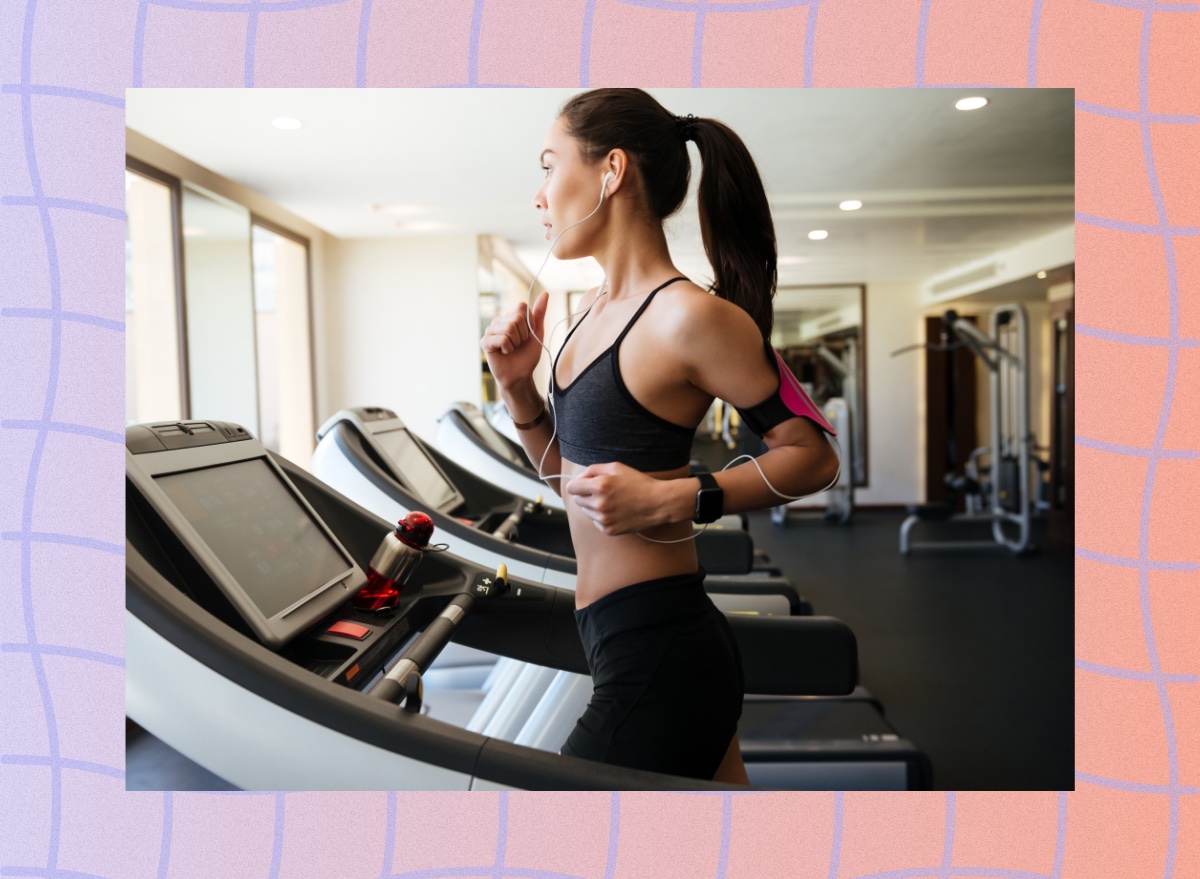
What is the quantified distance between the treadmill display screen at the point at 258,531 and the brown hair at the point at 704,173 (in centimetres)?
60

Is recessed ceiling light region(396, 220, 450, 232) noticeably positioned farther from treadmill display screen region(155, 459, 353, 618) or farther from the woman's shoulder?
the woman's shoulder

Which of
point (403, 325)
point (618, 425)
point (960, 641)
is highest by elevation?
point (403, 325)

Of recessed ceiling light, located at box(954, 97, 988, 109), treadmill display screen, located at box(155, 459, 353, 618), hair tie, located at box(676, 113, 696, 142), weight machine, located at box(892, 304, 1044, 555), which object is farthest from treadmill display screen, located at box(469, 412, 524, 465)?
weight machine, located at box(892, 304, 1044, 555)

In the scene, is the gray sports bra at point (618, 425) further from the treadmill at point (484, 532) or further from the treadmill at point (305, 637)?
the treadmill at point (484, 532)

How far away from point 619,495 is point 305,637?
0.43 m

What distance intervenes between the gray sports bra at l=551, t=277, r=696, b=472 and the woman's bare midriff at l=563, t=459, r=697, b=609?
25mm

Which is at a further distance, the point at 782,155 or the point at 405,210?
the point at 405,210

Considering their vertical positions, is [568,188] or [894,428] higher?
[568,188]

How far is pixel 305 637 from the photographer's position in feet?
3.33

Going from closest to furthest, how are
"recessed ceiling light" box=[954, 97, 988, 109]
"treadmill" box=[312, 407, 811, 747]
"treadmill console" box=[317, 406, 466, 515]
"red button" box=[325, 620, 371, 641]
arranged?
"red button" box=[325, 620, 371, 641]
"recessed ceiling light" box=[954, 97, 988, 109]
"treadmill" box=[312, 407, 811, 747]
"treadmill console" box=[317, 406, 466, 515]

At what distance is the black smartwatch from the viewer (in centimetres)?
90

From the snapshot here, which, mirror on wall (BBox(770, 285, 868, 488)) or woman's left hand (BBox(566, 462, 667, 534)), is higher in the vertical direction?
mirror on wall (BBox(770, 285, 868, 488))

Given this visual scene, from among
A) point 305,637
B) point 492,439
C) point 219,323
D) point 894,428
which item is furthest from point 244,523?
point 894,428

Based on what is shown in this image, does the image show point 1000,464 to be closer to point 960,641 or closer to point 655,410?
point 960,641
